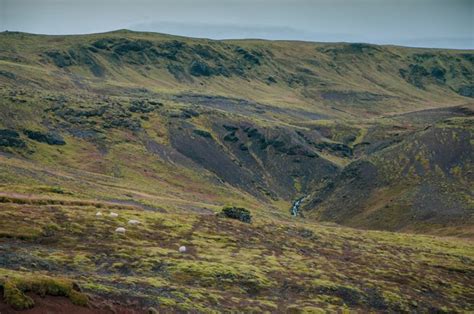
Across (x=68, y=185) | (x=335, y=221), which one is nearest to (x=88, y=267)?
(x=68, y=185)

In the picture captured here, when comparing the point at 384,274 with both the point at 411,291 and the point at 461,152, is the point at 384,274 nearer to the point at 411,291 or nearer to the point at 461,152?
the point at 411,291

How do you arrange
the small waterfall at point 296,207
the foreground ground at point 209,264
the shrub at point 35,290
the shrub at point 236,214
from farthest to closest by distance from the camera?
1. the small waterfall at point 296,207
2. the shrub at point 236,214
3. the foreground ground at point 209,264
4. the shrub at point 35,290

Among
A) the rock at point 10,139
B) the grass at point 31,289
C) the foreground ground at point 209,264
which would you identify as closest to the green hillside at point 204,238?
the grass at point 31,289

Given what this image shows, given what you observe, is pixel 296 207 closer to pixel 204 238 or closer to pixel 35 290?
pixel 204 238

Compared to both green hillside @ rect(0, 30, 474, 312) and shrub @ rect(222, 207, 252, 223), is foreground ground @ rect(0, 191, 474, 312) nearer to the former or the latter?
green hillside @ rect(0, 30, 474, 312)

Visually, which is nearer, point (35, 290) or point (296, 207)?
point (35, 290)

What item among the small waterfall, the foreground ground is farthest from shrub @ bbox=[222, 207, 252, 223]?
the small waterfall

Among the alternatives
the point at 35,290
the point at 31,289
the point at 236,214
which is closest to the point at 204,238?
the point at 236,214

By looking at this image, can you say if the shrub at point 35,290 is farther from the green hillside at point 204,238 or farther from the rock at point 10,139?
the rock at point 10,139

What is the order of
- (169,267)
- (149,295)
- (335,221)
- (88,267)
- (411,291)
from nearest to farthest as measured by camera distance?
(149,295)
(88,267)
(169,267)
(411,291)
(335,221)

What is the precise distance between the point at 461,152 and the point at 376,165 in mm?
28371

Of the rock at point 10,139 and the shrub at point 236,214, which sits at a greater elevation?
Result: the rock at point 10,139

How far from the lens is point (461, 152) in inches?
7318

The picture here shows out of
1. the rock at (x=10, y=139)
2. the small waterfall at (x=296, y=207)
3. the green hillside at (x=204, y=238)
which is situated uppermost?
the rock at (x=10, y=139)
